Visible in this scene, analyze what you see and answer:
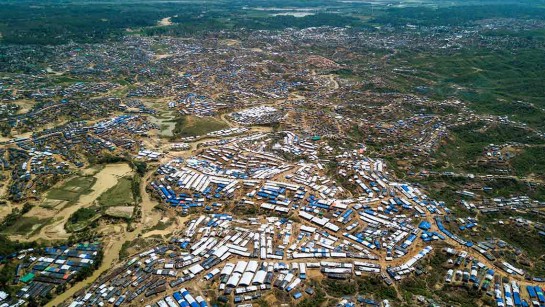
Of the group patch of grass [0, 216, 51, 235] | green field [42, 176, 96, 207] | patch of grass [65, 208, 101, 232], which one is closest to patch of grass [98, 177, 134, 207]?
patch of grass [65, 208, 101, 232]

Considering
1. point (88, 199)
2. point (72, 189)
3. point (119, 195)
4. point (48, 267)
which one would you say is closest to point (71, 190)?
point (72, 189)

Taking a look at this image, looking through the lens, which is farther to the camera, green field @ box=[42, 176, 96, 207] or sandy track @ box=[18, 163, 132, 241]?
green field @ box=[42, 176, 96, 207]

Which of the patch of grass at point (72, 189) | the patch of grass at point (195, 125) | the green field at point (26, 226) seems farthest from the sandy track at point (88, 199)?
the patch of grass at point (195, 125)

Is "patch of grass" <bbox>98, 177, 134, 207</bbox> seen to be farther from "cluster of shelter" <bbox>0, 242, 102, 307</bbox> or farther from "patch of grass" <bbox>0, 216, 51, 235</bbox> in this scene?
"cluster of shelter" <bbox>0, 242, 102, 307</bbox>

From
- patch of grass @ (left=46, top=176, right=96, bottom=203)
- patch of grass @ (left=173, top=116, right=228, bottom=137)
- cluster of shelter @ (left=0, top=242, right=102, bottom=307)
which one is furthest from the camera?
patch of grass @ (left=173, top=116, right=228, bottom=137)

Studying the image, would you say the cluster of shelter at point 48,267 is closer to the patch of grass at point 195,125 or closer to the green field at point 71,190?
the green field at point 71,190
